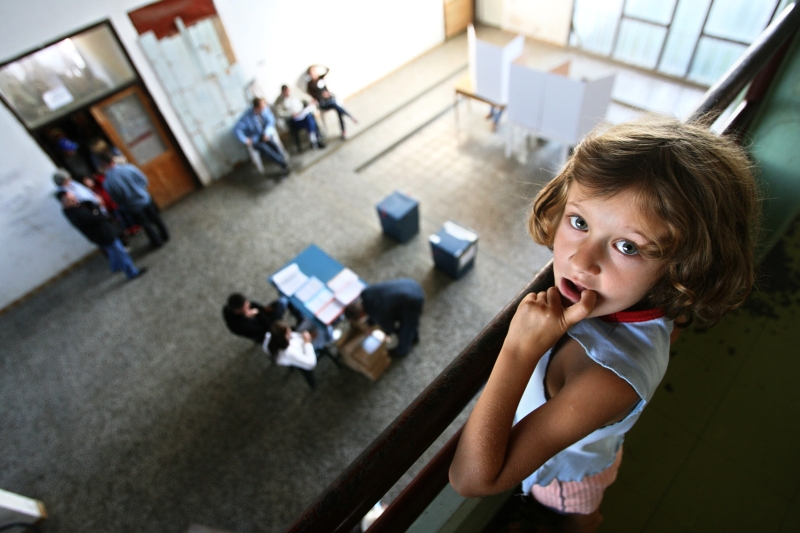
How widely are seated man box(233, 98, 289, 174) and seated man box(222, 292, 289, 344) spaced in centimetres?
341

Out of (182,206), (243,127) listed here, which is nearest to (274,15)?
(243,127)

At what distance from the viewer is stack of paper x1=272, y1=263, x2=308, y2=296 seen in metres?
4.79

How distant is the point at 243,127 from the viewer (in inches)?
276

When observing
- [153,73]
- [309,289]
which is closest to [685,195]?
[309,289]

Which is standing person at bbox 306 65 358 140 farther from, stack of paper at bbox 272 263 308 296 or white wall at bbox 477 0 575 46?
white wall at bbox 477 0 575 46

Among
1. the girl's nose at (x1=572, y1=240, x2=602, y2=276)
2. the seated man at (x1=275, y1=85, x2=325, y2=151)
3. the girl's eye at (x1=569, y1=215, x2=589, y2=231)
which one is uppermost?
the girl's eye at (x1=569, y1=215, x2=589, y2=231)

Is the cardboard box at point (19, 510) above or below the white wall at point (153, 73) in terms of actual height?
below

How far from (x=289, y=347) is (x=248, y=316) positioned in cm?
59

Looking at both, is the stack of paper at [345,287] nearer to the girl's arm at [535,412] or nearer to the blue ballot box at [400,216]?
the blue ballot box at [400,216]

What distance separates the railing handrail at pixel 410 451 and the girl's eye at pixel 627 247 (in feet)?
0.84

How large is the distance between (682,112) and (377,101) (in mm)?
5361

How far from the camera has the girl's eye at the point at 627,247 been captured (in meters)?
0.92

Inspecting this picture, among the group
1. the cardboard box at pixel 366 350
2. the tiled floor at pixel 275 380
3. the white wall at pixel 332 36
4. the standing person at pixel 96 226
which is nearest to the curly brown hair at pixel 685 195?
the tiled floor at pixel 275 380

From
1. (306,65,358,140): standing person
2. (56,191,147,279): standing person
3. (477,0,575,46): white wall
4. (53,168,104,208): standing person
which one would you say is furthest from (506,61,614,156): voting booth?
(53,168,104,208): standing person
